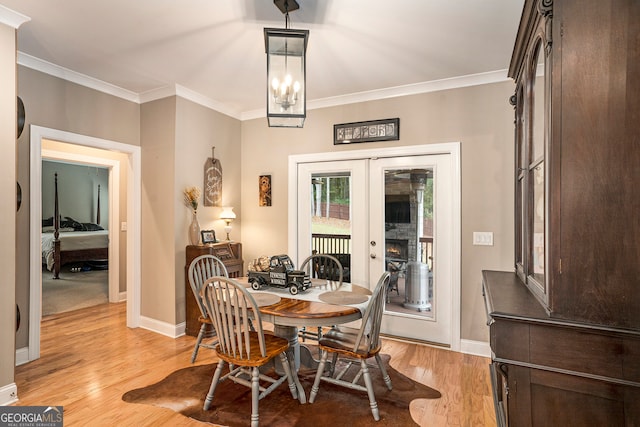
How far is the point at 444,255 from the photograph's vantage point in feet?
11.2

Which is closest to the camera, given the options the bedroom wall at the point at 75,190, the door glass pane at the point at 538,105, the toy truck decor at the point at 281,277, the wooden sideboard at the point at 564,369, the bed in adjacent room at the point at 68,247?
the wooden sideboard at the point at 564,369

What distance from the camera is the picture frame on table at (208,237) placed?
12.6 feet

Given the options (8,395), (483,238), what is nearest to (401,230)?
(483,238)

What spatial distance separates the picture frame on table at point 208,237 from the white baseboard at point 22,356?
1753 mm

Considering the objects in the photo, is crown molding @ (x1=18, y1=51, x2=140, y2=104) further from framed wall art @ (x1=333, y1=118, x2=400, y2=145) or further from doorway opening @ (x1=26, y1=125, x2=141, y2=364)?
framed wall art @ (x1=333, y1=118, x2=400, y2=145)

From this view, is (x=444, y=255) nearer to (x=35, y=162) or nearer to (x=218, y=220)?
(x=218, y=220)

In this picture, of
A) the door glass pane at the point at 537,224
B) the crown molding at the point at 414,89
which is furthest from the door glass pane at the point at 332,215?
the door glass pane at the point at 537,224

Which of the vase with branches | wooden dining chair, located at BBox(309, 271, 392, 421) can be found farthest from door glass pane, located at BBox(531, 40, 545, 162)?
the vase with branches

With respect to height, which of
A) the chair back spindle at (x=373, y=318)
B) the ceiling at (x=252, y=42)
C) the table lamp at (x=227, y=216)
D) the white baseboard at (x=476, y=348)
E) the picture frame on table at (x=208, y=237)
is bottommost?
the white baseboard at (x=476, y=348)

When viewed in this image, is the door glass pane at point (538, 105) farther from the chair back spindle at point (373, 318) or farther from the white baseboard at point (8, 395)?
the white baseboard at point (8, 395)

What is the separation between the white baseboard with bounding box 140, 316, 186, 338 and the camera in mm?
3629

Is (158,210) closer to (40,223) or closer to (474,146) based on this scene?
(40,223)

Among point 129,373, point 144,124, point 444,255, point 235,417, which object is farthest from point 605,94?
point 144,124

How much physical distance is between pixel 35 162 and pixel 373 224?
3228 mm
